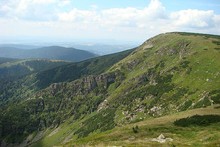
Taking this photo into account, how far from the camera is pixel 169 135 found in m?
74.2

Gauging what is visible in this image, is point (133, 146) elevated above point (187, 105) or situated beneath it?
elevated above

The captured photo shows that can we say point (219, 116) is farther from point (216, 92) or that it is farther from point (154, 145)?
point (216, 92)

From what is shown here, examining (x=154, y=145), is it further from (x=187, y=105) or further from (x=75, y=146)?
(x=187, y=105)

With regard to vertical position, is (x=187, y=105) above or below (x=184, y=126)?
below

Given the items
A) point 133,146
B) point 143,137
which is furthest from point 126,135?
point 133,146

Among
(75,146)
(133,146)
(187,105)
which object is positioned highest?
(133,146)

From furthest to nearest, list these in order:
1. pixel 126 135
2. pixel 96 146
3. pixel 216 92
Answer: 1. pixel 216 92
2. pixel 126 135
3. pixel 96 146

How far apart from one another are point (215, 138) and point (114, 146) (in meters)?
21.7

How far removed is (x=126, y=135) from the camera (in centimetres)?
8481

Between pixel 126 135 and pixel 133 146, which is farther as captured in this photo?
pixel 126 135

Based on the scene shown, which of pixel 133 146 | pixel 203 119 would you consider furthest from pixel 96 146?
pixel 203 119

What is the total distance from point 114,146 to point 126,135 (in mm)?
19870

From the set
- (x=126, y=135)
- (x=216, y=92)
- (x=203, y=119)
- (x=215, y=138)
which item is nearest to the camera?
(x=215, y=138)

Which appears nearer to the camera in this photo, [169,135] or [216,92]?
[169,135]
